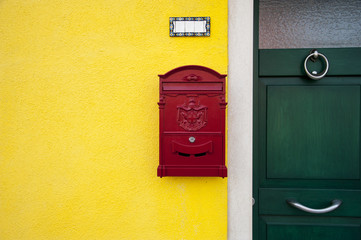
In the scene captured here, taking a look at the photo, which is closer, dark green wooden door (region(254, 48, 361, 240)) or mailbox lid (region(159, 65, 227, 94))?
mailbox lid (region(159, 65, 227, 94))

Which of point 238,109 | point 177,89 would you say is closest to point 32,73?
point 177,89

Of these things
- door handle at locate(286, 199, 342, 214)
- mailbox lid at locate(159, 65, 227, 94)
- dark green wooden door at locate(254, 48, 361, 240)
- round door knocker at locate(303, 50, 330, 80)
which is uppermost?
round door knocker at locate(303, 50, 330, 80)

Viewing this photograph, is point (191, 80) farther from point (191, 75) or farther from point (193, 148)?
point (193, 148)

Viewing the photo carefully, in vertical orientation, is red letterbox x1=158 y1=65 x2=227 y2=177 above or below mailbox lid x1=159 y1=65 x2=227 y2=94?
below

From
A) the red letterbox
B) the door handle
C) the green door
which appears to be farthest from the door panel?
the red letterbox

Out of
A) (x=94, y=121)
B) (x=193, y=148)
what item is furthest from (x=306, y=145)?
(x=94, y=121)

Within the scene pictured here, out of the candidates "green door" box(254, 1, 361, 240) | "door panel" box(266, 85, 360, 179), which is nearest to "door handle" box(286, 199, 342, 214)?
"green door" box(254, 1, 361, 240)

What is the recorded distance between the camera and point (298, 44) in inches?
60.3

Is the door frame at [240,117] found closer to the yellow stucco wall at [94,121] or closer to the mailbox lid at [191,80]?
the yellow stucco wall at [94,121]

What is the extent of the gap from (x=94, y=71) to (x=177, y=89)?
0.64 meters

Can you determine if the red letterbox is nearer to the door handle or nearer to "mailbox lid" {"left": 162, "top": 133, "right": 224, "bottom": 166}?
"mailbox lid" {"left": 162, "top": 133, "right": 224, "bottom": 166}

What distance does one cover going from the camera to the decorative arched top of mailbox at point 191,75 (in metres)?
1.27

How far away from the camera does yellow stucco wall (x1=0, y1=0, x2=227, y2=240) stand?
144 cm

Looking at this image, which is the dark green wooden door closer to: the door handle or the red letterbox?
the door handle
